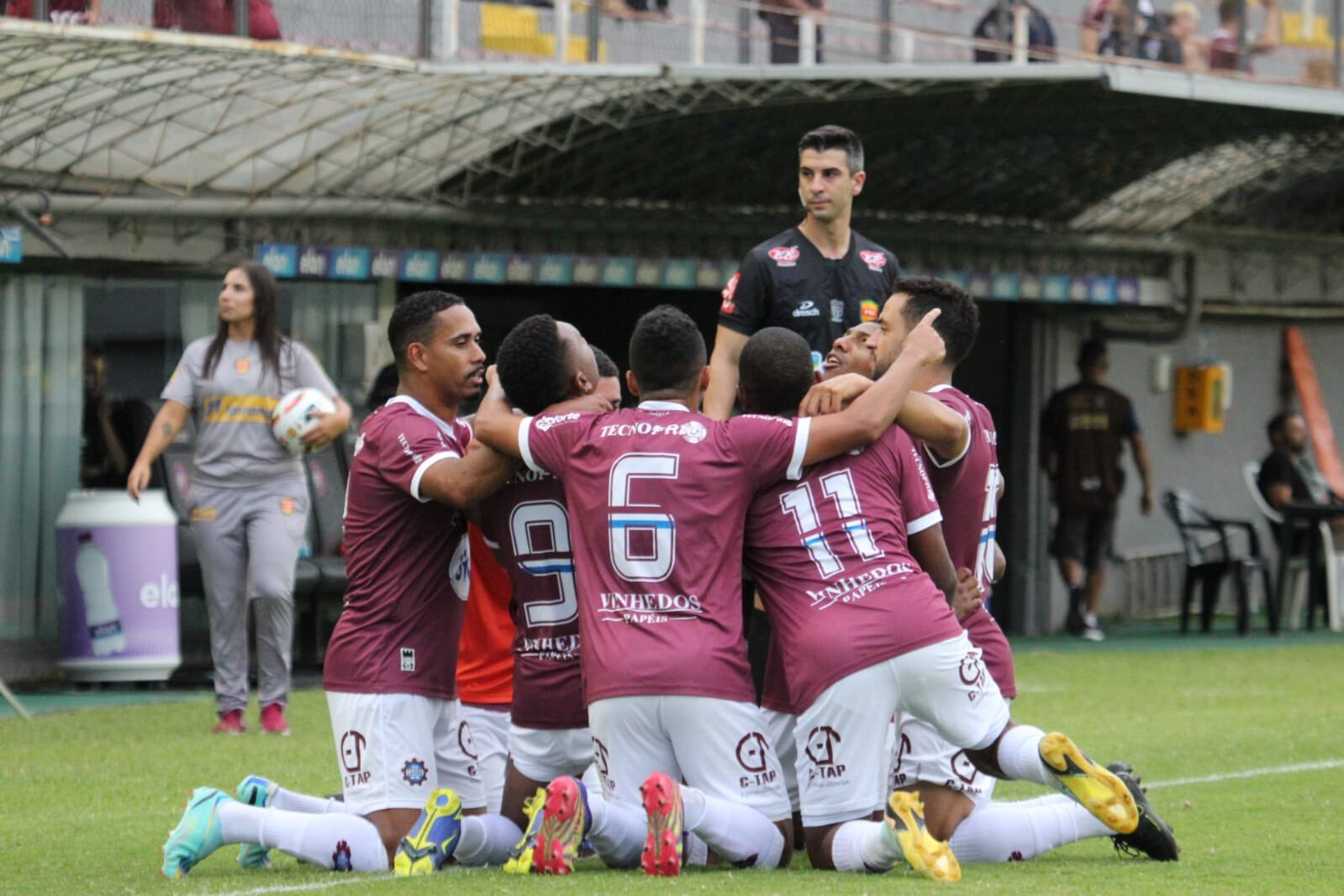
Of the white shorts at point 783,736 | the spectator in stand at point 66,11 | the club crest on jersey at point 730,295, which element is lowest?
the white shorts at point 783,736

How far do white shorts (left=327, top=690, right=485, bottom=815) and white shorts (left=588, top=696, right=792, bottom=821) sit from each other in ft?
1.75

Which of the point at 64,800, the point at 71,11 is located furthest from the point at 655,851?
the point at 71,11

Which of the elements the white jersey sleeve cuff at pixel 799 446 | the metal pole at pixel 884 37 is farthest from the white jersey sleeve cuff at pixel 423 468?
the metal pole at pixel 884 37

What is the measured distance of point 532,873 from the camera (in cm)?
613

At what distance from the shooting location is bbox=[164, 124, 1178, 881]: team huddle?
607 cm

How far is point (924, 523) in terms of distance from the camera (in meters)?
6.44

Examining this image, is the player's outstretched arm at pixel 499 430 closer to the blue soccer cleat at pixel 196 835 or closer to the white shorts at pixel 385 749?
the white shorts at pixel 385 749

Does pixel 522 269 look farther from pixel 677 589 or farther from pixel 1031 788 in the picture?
pixel 677 589

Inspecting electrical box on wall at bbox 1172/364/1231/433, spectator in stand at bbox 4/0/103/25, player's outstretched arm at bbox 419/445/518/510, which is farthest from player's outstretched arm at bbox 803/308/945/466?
electrical box on wall at bbox 1172/364/1231/433

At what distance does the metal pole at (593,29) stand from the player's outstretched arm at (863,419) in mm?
7570

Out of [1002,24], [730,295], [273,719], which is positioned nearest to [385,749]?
[730,295]

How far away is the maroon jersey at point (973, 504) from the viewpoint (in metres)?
6.74

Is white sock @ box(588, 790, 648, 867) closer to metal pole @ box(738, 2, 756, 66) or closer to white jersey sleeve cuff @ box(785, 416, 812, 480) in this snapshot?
white jersey sleeve cuff @ box(785, 416, 812, 480)

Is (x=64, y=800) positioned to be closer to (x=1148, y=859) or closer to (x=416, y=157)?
(x=1148, y=859)
